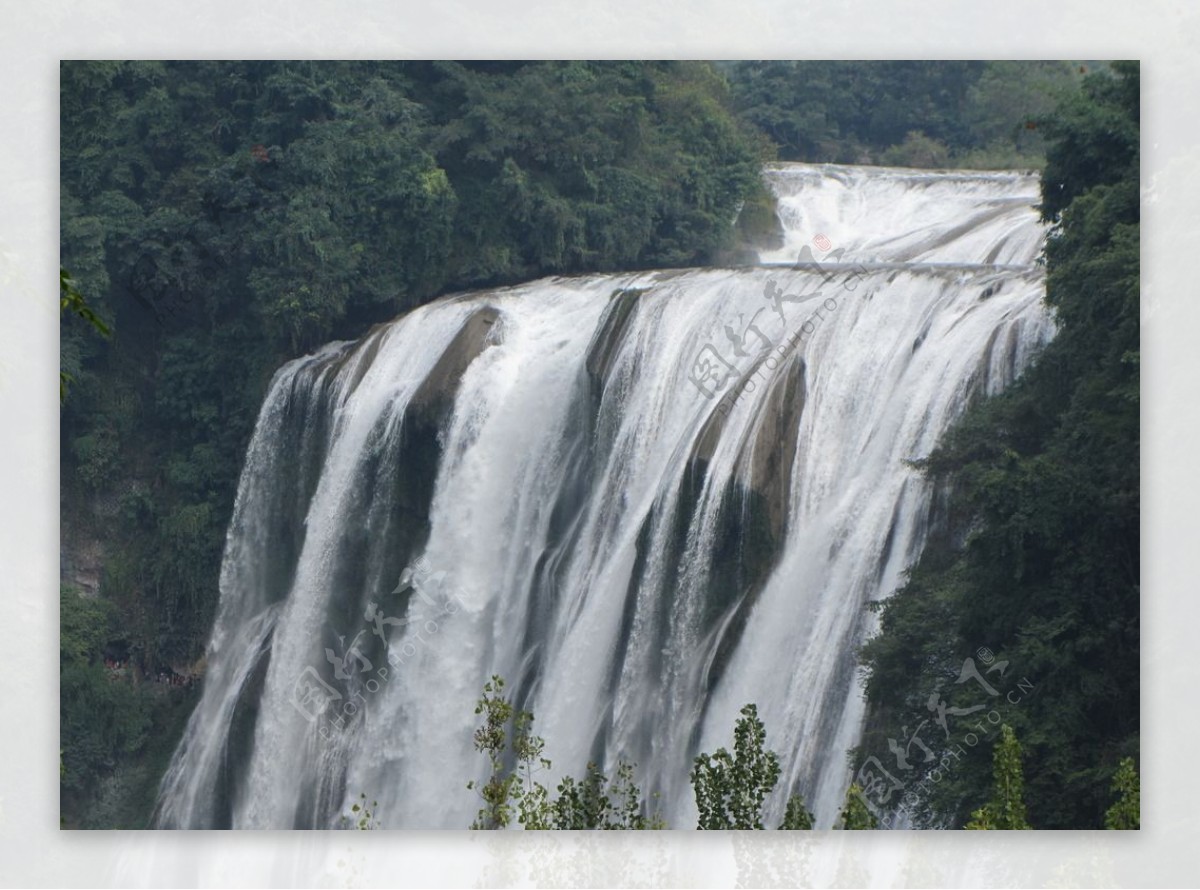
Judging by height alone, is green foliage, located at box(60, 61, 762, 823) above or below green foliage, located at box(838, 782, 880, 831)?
above

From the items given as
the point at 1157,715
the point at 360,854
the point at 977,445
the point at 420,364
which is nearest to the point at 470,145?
the point at 420,364

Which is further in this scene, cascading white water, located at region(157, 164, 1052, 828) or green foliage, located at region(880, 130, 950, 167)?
green foliage, located at region(880, 130, 950, 167)

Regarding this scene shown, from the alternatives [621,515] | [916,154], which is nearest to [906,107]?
[916,154]

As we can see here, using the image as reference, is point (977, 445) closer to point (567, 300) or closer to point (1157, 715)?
point (1157, 715)

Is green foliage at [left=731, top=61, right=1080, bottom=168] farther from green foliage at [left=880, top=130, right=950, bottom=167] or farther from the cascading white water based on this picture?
the cascading white water

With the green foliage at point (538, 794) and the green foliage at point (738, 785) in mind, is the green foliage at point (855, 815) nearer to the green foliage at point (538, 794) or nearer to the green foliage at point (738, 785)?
the green foliage at point (738, 785)

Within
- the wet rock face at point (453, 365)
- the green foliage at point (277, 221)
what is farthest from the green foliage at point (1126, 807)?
the wet rock face at point (453, 365)

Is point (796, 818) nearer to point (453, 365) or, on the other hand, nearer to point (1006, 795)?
point (1006, 795)

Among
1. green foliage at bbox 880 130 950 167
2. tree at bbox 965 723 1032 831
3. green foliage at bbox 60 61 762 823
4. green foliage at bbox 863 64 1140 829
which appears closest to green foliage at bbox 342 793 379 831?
green foliage at bbox 60 61 762 823
